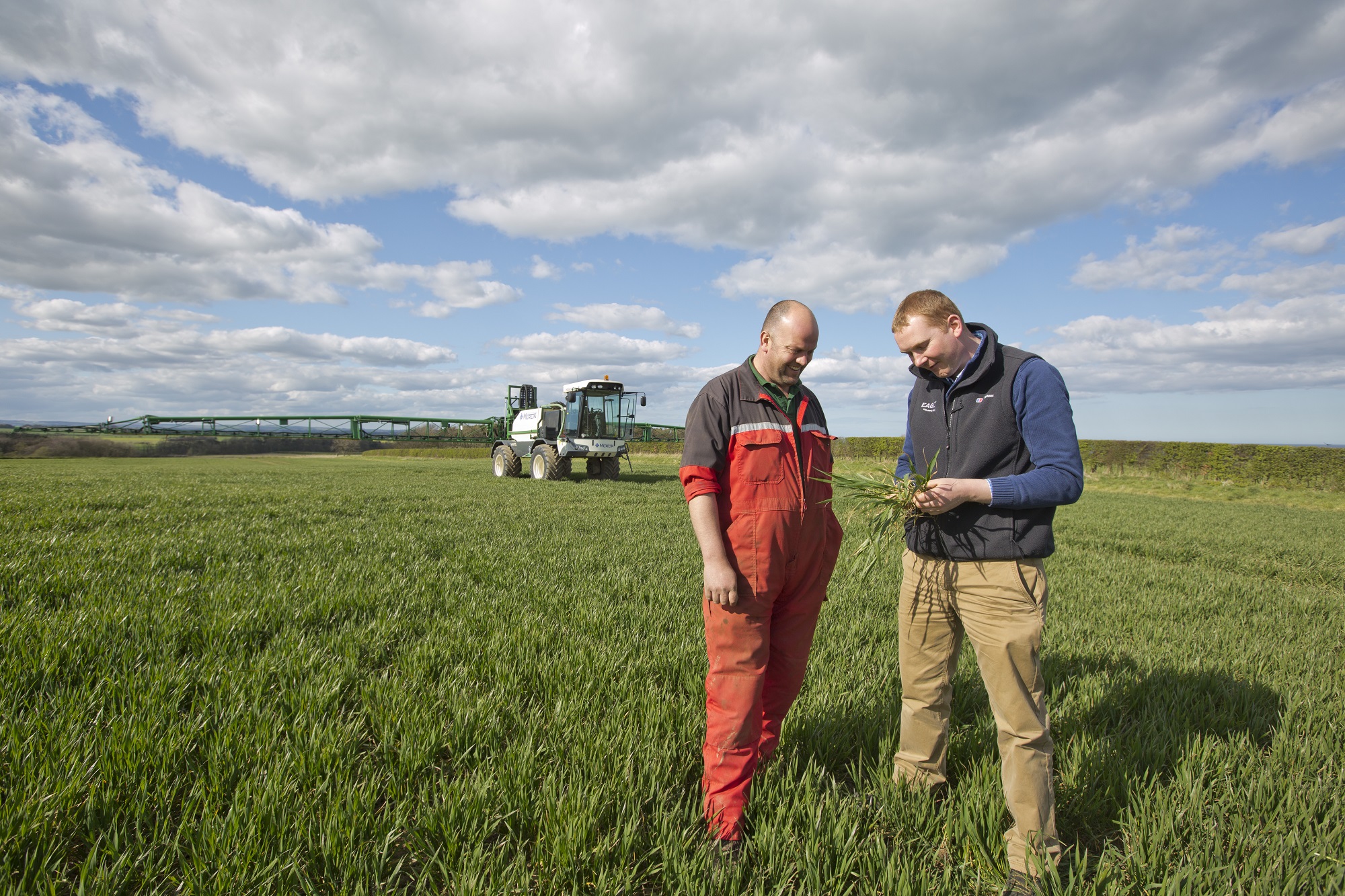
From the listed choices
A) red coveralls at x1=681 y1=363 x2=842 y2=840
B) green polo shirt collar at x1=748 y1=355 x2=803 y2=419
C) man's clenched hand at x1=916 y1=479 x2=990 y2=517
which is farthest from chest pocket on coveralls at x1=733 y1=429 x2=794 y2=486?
man's clenched hand at x1=916 y1=479 x2=990 y2=517

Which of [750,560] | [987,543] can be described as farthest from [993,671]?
[750,560]

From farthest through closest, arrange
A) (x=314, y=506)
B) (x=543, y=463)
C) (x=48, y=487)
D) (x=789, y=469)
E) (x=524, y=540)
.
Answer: (x=543, y=463)
(x=48, y=487)
(x=314, y=506)
(x=524, y=540)
(x=789, y=469)

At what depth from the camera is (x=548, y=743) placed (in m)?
2.76

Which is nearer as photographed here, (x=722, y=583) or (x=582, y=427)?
(x=722, y=583)

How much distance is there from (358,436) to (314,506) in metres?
57.0

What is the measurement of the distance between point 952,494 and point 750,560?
2.53ft

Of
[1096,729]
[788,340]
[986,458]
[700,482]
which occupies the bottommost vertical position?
[1096,729]

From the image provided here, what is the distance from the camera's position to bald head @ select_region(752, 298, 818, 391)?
2361 millimetres

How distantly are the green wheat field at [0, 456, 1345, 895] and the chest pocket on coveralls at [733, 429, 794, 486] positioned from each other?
0.83m

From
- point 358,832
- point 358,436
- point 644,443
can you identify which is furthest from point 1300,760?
point 358,436

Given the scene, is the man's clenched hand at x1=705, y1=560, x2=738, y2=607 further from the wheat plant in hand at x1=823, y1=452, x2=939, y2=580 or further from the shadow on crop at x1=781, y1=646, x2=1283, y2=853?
the shadow on crop at x1=781, y1=646, x2=1283, y2=853

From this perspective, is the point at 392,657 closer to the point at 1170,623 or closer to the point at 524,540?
the point at 524,540

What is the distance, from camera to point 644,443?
51938 mm

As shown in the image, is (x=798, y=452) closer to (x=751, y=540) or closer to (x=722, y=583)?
(x=751, y=540)
